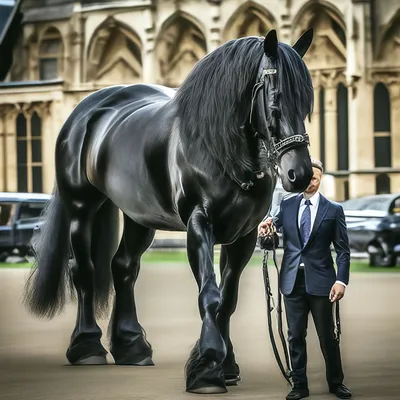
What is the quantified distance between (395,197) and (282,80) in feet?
68.9

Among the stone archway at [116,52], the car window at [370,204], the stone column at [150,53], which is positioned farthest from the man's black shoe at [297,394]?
the stone archway at [116,52]

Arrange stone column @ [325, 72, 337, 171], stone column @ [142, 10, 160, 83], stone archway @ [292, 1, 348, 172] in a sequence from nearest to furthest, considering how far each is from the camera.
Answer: stone column @ [325, 72, 337, 171]
stone archway @ [292, 1, 348, 172]
stone column @ [142, 10, 160, 83]

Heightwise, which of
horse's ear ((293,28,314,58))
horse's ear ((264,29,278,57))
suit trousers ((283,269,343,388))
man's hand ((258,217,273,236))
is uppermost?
horse's ear ((293,28,314,58))

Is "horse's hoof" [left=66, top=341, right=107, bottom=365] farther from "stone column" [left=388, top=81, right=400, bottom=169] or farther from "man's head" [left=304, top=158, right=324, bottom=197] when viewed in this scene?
"stone column" [left=388, top=81, right=400, bottom=169]

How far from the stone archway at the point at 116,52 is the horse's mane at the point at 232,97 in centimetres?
3962

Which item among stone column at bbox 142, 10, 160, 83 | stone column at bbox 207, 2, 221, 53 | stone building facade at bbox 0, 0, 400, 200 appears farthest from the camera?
stone column at bbox 142, 10, 160, 83

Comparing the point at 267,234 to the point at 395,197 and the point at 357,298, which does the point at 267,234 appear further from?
the point at 395,197

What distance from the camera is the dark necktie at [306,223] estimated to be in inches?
264

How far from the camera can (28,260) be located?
108 feet

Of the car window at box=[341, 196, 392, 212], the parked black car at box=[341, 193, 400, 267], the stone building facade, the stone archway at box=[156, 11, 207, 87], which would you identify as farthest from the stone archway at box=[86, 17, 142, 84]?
the parked black car at box=[341, 193, 400, 267]

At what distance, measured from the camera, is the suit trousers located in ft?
21.8

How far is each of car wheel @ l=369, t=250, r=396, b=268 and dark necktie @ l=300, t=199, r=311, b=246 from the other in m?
18.9

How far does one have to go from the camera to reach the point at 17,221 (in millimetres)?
33812

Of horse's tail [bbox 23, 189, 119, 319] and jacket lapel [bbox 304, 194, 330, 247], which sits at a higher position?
jacket lapel [bbox 304, 194, 330, 247]
